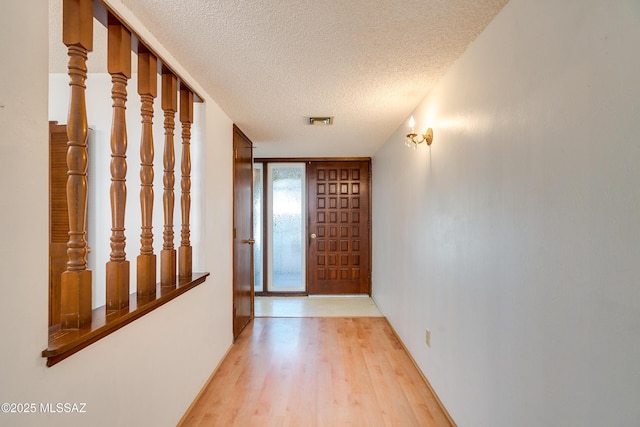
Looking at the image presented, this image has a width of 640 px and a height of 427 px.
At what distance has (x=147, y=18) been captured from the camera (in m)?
1.55

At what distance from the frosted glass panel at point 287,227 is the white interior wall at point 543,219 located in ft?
11.0

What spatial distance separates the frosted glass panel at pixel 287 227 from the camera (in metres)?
5.34

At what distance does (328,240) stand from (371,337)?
213 cm

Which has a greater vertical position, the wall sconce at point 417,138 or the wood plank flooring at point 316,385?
the wall sconce at point 417,138

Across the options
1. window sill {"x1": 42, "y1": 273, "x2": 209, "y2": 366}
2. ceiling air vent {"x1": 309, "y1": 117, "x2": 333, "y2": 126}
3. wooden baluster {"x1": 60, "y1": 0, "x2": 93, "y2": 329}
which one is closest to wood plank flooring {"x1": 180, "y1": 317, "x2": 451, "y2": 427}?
window sill {"x1": 42, "y1": 273, "x2": 209, "y2": 366}

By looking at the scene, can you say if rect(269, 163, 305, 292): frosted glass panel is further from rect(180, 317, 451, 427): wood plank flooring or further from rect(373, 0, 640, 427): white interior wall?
rect(373, 0, 640, 427): white interior wall

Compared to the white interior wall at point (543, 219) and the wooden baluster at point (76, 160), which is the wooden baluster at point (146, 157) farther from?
the white interior wall at point (543, 219)

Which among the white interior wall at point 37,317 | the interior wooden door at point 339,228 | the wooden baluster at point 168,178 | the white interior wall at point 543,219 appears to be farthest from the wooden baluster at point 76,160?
the interior wooden door at point 339,228

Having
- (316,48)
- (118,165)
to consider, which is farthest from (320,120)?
(118,165)

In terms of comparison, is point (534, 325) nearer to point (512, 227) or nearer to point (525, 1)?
point (512, 227)

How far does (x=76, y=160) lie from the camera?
1.21 meters

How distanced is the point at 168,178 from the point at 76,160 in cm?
80

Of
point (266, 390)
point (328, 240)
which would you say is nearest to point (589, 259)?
point (266, 390)

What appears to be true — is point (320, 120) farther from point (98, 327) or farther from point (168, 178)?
point (98, 327)
